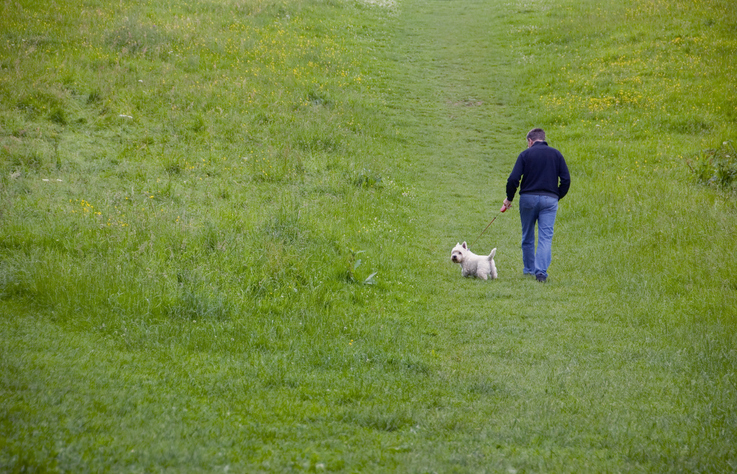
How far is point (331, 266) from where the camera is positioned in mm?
8734

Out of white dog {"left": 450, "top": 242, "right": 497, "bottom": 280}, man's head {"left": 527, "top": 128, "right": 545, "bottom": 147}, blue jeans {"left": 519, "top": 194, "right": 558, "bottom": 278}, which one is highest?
man's head {"left": 527, "top": 128, "right": 545, "bottom": 147}

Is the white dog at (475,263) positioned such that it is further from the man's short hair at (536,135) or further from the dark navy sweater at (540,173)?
the man's short hair at (536,135)

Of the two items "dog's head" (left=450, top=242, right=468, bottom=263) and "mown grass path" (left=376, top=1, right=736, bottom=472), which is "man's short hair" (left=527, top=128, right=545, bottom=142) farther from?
"mown grass path" (left=376, top=1, right=736, bottom=472)

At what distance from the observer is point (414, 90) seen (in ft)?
76.4

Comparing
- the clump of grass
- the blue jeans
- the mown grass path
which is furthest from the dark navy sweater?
the clump of grass

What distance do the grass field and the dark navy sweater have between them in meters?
1.57

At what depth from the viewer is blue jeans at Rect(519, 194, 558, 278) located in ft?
32.2

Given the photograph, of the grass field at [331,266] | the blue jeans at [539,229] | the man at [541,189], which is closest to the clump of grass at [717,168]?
the grass field at [331,266]

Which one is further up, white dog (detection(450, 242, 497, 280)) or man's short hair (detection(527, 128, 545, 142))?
man's short hair (detection(527, 128, 545, 142))

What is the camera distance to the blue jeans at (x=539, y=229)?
9.82m

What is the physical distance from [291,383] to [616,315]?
4.90 m

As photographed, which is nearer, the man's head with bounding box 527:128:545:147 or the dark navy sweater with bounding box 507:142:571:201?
the dark navy sweater with bounding box 507:142:571:201

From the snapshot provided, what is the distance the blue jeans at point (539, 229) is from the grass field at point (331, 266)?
47 centimetres

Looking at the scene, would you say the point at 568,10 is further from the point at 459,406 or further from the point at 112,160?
the point at 459,406
